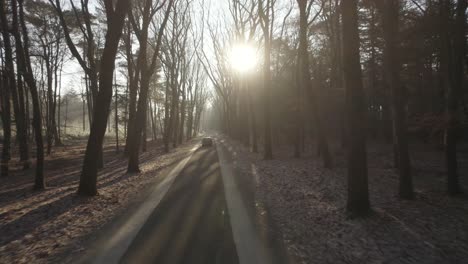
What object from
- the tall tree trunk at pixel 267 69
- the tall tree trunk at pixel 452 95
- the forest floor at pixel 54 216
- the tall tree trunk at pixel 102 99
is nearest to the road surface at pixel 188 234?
the forest floor at pixel 54 216

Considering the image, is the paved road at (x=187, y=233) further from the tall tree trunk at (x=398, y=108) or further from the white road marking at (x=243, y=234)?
the tall tree trunk at (x=398, y=108)

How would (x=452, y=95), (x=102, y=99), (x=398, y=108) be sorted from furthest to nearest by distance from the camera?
(x=102, y=99) < (x=452, y=95) < (x=398, y=108)

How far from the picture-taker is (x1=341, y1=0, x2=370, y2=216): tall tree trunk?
5.95m

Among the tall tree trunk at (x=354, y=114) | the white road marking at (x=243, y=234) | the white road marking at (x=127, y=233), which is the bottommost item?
the white road marking at (x=243, y=234)

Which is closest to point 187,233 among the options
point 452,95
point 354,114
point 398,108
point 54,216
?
point 54,216

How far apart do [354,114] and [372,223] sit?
2183 millimetres

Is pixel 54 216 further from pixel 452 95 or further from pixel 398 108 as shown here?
pixel 452 95

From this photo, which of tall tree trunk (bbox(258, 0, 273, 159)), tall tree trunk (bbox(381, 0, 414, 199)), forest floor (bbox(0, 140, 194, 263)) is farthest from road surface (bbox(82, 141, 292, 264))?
tall tree trunk (bbox(258, 0, 273, 159))

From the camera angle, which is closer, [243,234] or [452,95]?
[243,234]

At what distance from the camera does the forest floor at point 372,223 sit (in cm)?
448

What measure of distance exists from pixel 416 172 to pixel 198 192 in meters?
9.30

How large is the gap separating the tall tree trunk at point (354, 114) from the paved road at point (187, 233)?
282 centimetres

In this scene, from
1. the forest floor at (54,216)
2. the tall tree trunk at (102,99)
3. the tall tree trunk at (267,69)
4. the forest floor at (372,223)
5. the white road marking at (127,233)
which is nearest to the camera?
the forest floor at (372,223)

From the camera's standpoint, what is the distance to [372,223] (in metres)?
5.62
